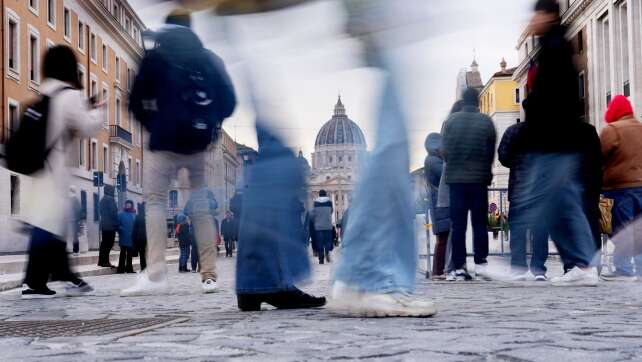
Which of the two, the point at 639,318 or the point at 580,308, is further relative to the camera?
the point at 580,308

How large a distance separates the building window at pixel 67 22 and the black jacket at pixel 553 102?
1357 inches

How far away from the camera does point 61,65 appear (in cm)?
532

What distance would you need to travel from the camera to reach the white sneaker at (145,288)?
6.11 metres

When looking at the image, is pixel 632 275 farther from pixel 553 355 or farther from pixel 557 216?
pixel 553 355

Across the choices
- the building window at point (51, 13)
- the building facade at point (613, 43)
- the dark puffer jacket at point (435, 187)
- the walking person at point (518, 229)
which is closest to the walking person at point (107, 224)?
the dark puffer jacket at point (435, 187)

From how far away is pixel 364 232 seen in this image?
3732 millimetres

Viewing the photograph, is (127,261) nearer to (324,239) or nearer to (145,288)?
(324,239)

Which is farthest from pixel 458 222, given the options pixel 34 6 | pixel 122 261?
pixel 34 6

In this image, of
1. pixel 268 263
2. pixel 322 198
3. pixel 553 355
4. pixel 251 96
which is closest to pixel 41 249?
pixel 268 263

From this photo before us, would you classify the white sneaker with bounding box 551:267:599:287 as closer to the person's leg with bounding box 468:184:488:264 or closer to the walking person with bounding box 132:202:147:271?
the person's leg with bounding box 468:184:488:264

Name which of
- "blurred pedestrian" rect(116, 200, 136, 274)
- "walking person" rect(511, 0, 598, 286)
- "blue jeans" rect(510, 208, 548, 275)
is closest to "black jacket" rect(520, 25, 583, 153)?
"walking person" rect(511, 0, 598, 286)

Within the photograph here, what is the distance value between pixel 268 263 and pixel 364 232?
2.00 feet

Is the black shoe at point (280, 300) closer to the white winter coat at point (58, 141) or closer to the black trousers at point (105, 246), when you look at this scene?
the white winter coat at point (58, 141)

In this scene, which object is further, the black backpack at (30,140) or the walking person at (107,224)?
the walking person at (107,224)
